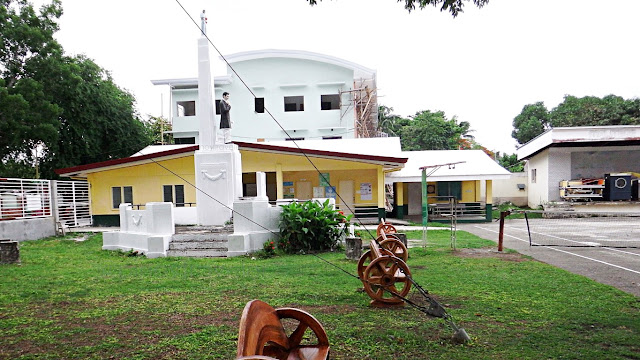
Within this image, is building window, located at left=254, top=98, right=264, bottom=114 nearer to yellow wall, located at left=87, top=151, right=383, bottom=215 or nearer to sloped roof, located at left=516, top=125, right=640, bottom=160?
yellow wall, located at left=87, top=151, right=383, bottom=215

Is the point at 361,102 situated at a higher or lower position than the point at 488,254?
higher

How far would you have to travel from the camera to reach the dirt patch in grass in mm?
9430

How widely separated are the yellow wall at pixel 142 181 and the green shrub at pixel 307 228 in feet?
32.5

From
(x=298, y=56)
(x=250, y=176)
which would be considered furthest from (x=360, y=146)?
(x=298, y=56)

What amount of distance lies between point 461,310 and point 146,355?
379cm

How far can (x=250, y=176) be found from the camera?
2164 cm

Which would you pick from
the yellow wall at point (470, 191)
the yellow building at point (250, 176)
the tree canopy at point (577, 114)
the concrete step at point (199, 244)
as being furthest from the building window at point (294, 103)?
the tree canopy at point (577, 114)

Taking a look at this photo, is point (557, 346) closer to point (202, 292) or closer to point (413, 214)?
→ point (202, 292)

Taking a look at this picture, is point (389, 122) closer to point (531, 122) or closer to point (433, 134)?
point (433, 134)

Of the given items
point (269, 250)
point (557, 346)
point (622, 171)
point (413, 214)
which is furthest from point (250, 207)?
point (622, 171)

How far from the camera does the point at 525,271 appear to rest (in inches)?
308

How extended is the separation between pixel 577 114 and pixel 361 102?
21.7 m

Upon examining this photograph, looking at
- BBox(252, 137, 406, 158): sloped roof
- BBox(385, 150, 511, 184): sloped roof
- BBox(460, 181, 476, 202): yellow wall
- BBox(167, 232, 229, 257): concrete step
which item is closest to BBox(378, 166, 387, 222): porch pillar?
BBox(385, 150, 511, 184): sloped roof

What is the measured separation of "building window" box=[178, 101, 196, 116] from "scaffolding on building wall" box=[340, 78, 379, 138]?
36.2 feet
